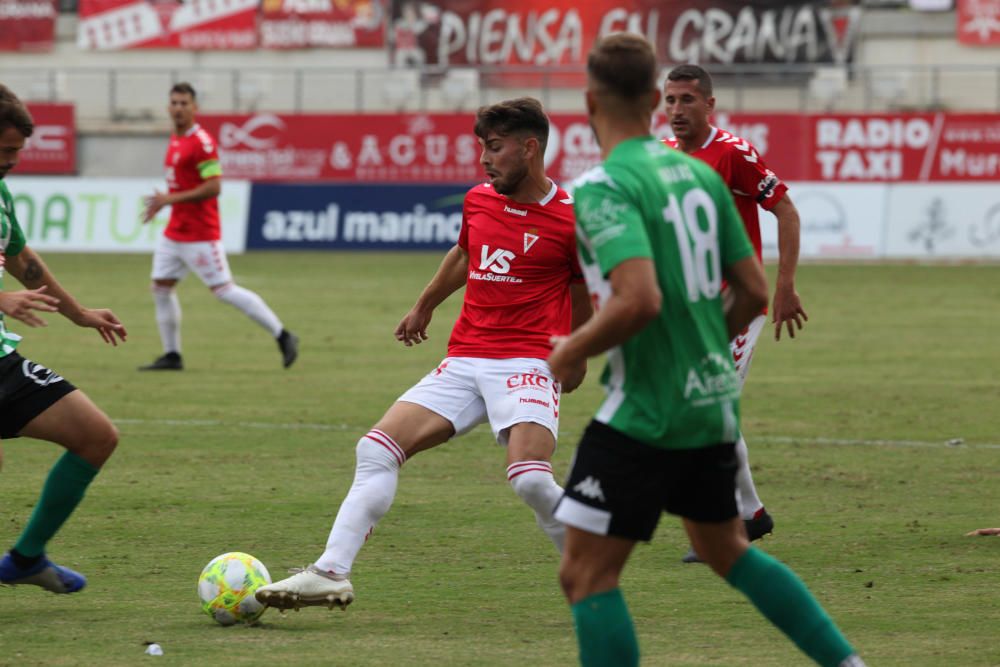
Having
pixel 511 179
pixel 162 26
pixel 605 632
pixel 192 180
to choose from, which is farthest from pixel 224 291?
pixel 162 26

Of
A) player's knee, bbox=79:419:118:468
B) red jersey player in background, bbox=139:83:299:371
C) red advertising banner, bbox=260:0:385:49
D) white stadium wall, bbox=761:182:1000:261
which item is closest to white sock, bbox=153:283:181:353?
red jersey player in background, bbox=139:83:299:371

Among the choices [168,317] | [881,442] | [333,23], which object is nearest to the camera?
[881,442]

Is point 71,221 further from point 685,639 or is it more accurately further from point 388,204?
point 685,639

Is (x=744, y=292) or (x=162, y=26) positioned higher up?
(x=744, y=292)

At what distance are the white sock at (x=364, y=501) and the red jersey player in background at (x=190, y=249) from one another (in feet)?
27.1

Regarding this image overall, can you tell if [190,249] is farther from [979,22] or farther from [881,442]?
[979,22]

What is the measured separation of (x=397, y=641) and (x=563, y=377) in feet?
5.77

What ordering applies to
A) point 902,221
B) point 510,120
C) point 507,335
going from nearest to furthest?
1. point 510,120
2. point 507,335
3. point 902,221

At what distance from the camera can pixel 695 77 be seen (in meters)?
7.26

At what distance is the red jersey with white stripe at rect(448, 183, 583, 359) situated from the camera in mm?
6422

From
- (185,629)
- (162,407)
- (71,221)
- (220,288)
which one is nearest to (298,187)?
(71,221)

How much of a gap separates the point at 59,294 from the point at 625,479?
10.1ft

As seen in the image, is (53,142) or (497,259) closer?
(497,259)

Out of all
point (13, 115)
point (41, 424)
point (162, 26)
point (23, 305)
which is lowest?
point (162, 26)
